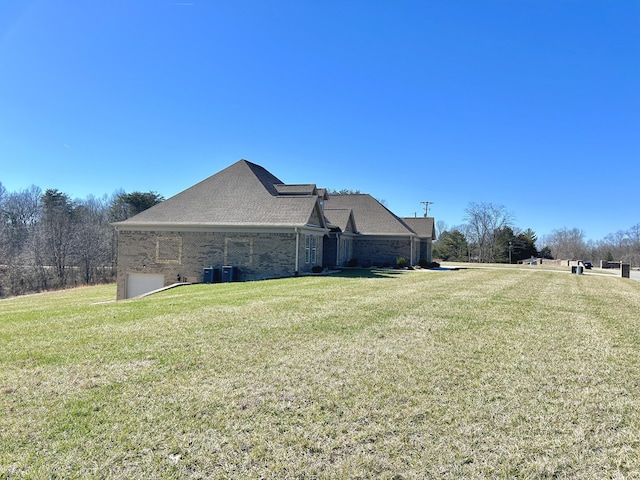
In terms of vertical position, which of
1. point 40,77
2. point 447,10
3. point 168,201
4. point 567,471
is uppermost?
point 447,10

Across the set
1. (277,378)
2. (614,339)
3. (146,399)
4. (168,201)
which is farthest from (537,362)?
(168,201)

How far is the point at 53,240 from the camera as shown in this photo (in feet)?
141

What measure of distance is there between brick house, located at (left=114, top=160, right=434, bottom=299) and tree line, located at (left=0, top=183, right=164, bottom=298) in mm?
24202

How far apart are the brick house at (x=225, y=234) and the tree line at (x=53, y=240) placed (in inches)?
953

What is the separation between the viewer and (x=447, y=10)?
13.4 m

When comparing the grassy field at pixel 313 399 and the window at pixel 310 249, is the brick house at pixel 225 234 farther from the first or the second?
the grassy field at pixel 313 399

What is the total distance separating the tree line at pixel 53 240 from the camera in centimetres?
3994

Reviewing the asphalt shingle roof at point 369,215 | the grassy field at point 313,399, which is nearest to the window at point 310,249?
the asphalt shingle roof at point 369,215

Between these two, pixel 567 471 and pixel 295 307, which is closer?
pixel 567 471

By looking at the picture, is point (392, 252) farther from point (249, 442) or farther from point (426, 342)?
point (249, 442)

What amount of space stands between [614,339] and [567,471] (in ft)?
17.9

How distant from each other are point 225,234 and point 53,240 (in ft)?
105

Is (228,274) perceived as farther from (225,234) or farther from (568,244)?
(568,244)

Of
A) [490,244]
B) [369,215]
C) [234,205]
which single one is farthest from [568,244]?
[234,205]
